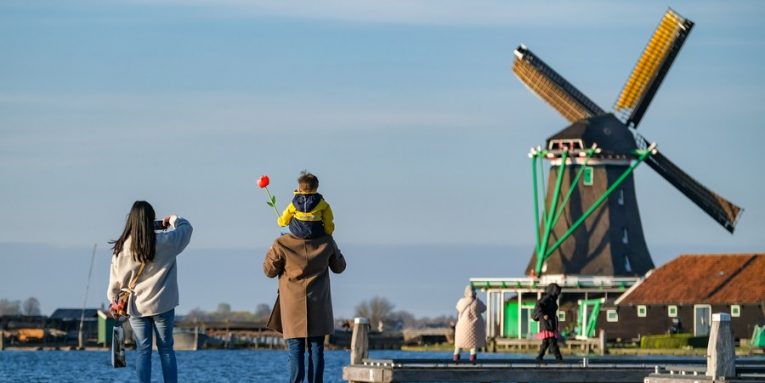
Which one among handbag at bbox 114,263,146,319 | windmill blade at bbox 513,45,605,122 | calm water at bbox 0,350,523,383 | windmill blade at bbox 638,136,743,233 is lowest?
handbag at bbox 114,263,146,319

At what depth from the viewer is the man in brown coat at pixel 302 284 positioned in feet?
48.8

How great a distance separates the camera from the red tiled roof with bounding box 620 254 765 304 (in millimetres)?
68562

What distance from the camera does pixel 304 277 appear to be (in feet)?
49.0

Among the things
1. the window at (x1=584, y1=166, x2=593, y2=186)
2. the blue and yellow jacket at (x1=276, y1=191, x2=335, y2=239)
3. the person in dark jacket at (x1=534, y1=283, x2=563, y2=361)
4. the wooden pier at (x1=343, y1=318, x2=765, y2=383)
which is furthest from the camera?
the window at (x1=584, y1=166, x2=593, y2=186)

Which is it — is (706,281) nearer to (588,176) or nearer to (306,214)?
(588,176)

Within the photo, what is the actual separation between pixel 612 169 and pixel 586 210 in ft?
6.86

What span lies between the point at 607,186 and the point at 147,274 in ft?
194

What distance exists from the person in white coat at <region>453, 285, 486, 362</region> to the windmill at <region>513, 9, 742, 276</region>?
44905 mm

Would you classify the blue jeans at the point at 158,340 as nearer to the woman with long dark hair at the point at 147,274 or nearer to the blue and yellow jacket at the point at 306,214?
the woman with long dark hair at the point at 147,274

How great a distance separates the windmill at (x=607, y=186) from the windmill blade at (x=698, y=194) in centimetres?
4

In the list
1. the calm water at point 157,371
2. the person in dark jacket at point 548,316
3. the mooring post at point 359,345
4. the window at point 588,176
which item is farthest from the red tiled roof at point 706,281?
the mooring post at point 359,345

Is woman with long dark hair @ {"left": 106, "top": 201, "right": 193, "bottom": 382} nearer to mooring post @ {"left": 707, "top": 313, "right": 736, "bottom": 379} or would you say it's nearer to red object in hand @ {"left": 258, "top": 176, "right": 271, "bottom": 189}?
red object in hand @ {"left": 258, "top": 176, "right": 271, "bottom": 189}

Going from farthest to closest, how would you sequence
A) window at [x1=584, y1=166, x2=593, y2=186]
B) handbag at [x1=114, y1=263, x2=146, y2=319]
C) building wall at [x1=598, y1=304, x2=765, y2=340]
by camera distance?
window at [x1=584, y1=166, x2=593, y2=186], building wall at [x1=598, y1=304, x2=765, y2=340], handbag at [x1=114, y1=263, x2=146, y2=319]

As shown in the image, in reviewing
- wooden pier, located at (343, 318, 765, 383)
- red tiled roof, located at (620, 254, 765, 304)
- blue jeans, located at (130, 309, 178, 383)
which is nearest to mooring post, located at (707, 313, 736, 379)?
wooden pier, located at (343, 318, 765, 383)
